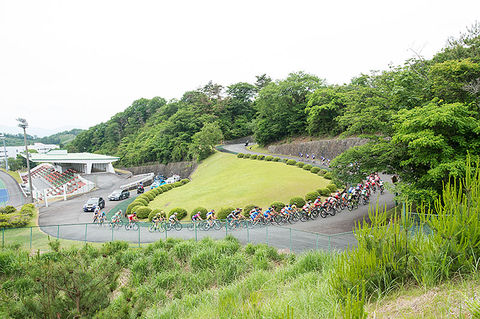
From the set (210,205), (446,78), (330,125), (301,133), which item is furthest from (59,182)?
(446,78)

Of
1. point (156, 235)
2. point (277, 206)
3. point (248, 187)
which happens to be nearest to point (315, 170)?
point (248, 187)

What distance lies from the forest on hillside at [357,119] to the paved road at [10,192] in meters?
22.2

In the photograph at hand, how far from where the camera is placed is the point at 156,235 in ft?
53.4

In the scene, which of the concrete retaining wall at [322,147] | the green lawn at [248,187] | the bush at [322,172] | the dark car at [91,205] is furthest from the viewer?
the concrete retaining wall at [322,147]

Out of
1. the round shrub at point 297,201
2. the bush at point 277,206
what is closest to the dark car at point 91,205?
the bush at point 277,206

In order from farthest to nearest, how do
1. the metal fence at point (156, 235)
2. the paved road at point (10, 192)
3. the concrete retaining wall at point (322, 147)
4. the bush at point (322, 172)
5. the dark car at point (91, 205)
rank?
the paved road at point (10, 192), the concrete retaining wall at point (322, 147), the bush at point (322, 172), the dark car at point (91, 205), the metal fence at point (156, 235)

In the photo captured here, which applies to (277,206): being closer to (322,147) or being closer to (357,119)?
(357,119)

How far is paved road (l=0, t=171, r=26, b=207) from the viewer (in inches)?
1630

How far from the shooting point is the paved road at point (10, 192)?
1630 inches

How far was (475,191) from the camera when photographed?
338cm

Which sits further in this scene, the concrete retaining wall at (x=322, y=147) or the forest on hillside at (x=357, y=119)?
the concrete retaining wall at (x=322, y=147)

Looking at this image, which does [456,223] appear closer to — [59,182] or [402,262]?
[402,262]

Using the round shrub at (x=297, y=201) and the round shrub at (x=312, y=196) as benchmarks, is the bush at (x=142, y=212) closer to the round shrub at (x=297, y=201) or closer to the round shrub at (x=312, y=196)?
the round shrub at (x=297, y=201)

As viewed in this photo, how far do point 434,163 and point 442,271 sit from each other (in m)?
10.3
